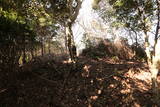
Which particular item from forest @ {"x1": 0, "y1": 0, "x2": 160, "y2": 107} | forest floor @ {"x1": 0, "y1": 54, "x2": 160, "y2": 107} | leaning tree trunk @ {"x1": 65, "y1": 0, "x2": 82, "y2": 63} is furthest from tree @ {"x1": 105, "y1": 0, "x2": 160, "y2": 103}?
leaning tree trunk @ {"x1": 65, "y1": 0, "x2": 82, "y2": 63}

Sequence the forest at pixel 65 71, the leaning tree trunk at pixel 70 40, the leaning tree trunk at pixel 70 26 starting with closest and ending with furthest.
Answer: the forest at pixel 65 71 → the leaning tree trunk at pixel 70 26 → the leaning tree trunk at pixel 70 40

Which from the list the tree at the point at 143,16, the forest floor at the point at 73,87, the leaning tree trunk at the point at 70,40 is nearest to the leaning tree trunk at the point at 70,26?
the leaning tree trunk at the point at 70,40

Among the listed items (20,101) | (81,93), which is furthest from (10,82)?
(81,93)

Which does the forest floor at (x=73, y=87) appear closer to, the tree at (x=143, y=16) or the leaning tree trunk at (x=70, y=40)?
the leaning tree trunk at (x=70, y=40)

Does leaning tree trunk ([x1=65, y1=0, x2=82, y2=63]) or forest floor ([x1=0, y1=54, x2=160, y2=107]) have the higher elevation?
leaning tree trunk ([x1=65, y1=0, x2=82, y2=63])

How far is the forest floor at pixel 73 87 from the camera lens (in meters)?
6.14

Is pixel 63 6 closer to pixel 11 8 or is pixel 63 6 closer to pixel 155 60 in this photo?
pixel 11 8

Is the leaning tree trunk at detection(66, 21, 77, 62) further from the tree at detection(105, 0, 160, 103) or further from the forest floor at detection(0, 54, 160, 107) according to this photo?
the tree at detection(105, 0, 160, 103)

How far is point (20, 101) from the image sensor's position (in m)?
5.98

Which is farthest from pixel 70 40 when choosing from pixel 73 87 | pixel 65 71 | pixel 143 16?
pixel 143 16

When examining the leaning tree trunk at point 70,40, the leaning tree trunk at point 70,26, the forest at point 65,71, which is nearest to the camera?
the forest at point 65,71

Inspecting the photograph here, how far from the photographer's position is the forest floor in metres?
6.14

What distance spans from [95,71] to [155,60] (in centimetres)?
397

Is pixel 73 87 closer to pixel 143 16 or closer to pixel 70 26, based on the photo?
pixel 70 26
